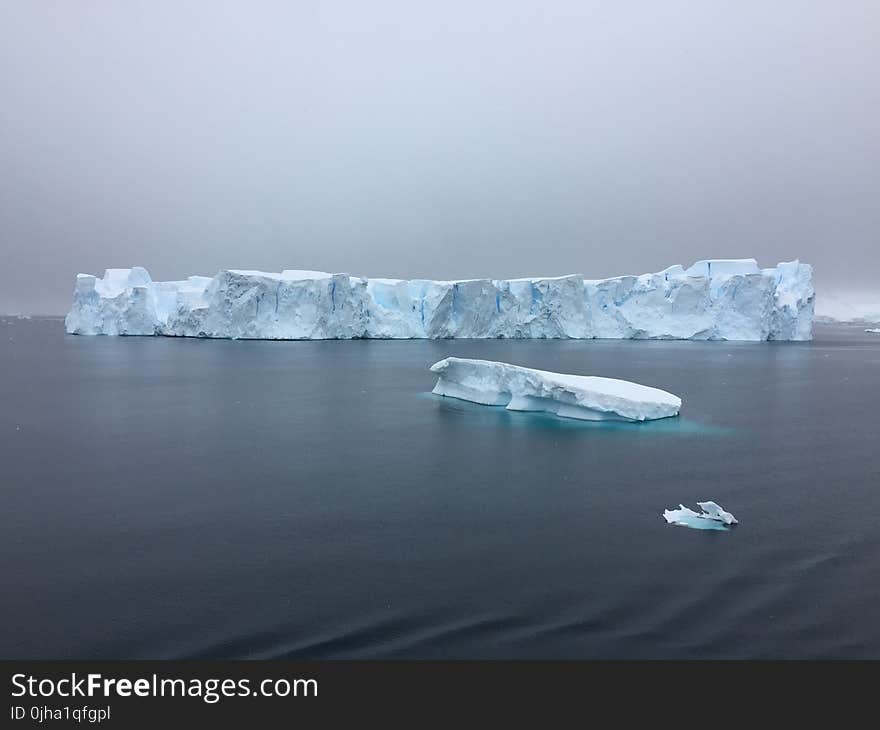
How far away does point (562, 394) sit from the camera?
10.7 m

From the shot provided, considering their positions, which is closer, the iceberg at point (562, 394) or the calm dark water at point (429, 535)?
the calm dark water at point (429, 535)

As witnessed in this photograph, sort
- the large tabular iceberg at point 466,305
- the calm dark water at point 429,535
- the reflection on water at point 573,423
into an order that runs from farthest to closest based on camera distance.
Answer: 1. the large tabular iceberg at point 466,305
2. the reflection on water at point 573,423
3. the calm dark water at point 429,535

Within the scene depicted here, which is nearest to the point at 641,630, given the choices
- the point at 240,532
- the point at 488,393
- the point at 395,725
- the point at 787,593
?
the point at 787,593

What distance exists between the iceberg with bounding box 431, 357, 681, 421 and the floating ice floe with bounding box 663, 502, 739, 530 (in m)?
4.68

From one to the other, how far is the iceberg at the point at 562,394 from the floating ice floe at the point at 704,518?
4.68 meters

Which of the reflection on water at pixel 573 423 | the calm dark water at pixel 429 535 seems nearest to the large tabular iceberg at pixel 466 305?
the calm dark water at pixel 429 535

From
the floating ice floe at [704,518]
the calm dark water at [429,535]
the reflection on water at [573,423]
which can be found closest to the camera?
the calm dark water at [429,535]

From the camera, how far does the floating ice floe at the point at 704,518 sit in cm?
552

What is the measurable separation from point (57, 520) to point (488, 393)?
26.7ft

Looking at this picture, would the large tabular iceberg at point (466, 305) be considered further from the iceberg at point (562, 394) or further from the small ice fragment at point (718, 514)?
the small ice fragment at point (718, 514)

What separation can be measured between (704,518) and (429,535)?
8.02 feet

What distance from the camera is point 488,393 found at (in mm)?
12406

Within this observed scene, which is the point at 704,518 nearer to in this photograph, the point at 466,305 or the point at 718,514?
the point at 718,514

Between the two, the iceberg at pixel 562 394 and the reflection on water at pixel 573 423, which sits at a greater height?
the iceberg at pixel 562 394
